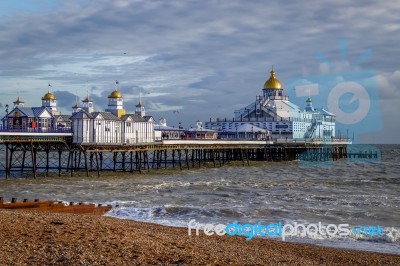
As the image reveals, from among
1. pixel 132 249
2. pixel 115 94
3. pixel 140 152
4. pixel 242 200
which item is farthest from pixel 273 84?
pixel 132 249

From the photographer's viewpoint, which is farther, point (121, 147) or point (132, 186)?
point (121, 147)

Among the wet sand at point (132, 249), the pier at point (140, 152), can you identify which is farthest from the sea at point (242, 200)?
the pier at point (140, 152)

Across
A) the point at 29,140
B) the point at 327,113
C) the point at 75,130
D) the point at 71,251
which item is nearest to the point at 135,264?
the point at 71,251

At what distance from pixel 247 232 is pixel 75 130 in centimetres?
2870

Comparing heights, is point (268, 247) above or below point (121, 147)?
below

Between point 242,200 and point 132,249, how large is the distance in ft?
59.6

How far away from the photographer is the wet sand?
39.1 ft

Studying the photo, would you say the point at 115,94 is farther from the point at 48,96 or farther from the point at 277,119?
the point at 277,119

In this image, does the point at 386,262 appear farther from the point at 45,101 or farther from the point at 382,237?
the point at 45,101

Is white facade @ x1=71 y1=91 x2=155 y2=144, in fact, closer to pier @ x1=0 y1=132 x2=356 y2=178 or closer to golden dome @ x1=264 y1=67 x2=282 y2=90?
pier @ x1=0 y1=132 x2=356 y2=178

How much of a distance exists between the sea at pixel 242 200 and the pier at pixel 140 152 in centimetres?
267

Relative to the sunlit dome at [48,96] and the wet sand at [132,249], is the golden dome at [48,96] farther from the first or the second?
the wet sand at [132,249]

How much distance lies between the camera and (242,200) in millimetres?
30719

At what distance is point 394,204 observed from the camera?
29.8 meters
